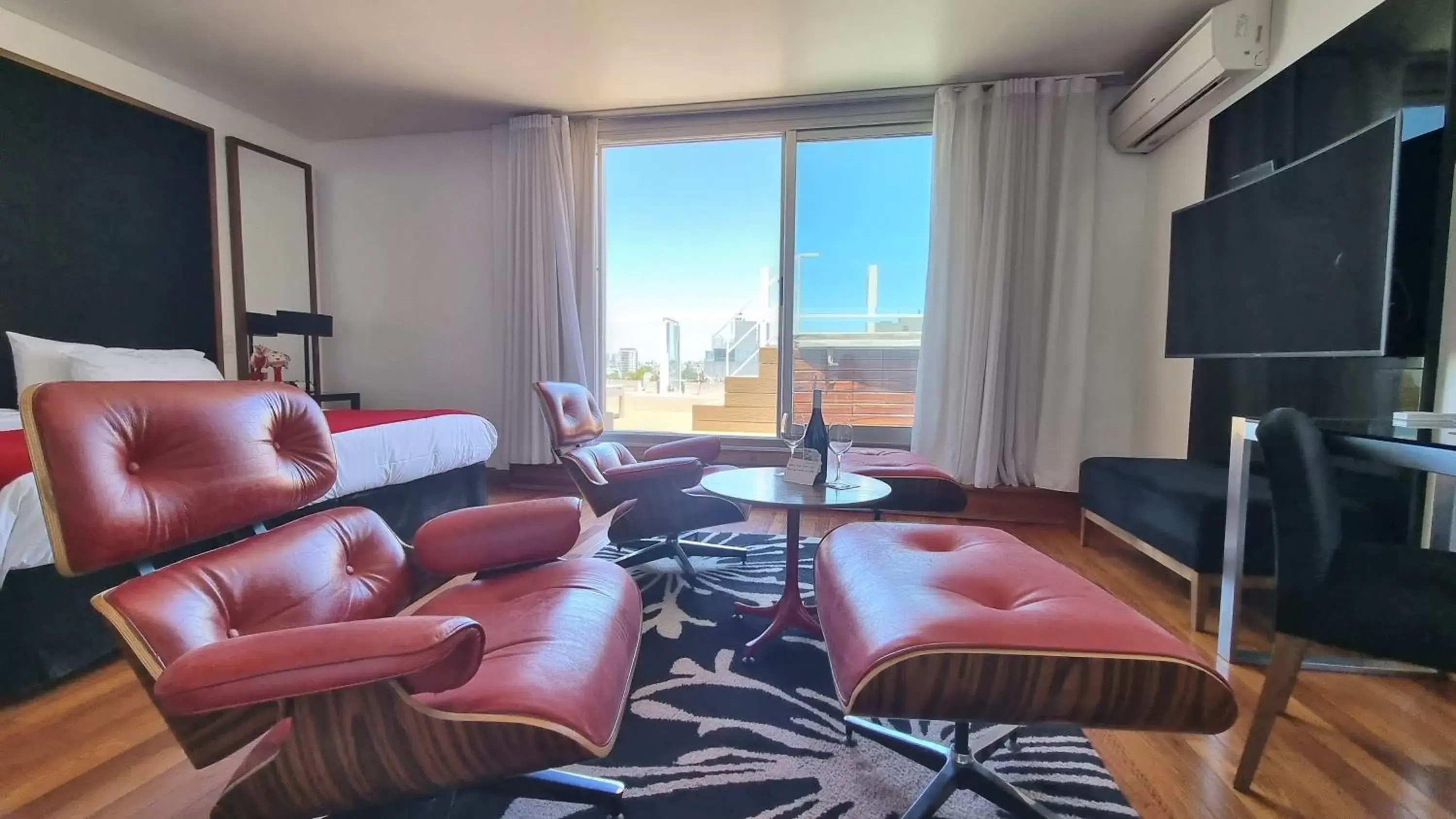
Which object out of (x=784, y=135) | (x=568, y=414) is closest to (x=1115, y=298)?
(x=784, y=135)

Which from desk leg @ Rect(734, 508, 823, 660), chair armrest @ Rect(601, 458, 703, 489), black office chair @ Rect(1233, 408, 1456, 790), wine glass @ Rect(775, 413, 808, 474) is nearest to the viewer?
black office chair @ Rect(1233, 408, 1456, 790)

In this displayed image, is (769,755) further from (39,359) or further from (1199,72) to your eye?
(39,359)

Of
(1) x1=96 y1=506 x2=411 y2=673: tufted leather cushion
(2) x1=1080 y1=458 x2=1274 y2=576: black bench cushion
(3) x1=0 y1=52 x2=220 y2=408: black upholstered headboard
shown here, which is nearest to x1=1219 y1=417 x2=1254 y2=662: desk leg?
(2) x1=1080 y1=458 x2=1274 y2=576: black bench cushion

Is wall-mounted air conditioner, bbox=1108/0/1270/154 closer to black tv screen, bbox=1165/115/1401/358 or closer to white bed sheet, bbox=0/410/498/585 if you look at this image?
black tv screen, bbox=1165/115/1401/358

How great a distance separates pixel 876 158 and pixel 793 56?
92cm

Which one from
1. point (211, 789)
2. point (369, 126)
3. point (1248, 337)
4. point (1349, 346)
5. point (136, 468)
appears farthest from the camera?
point (369, 126)

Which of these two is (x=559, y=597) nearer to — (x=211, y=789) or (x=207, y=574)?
(x=207, y=574)

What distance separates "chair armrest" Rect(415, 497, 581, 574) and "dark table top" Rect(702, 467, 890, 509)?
0.56 meters

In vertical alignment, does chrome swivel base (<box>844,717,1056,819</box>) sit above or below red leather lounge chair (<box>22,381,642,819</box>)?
below

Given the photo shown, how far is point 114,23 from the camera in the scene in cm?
280

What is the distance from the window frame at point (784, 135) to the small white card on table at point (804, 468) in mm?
1829

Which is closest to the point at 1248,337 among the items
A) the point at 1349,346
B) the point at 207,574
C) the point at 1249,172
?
the point at 1349,346

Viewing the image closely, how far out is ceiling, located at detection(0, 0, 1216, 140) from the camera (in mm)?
2652

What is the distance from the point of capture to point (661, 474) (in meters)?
2.25
